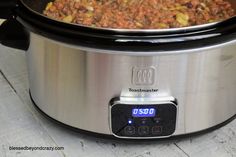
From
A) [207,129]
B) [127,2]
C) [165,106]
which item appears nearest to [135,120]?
[165,106]

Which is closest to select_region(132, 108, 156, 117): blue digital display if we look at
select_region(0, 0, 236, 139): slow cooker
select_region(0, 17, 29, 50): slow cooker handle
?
select_region(0, 0, 236, 139): slow cooker

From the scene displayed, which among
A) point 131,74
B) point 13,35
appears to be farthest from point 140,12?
point 13,35

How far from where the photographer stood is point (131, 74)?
0.75 meters

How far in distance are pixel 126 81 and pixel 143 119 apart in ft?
0.28

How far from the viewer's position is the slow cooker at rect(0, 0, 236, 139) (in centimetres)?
71

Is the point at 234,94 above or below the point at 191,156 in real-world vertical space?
above

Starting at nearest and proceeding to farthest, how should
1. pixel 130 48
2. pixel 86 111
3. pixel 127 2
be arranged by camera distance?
pixel 130 48 < pixel 86 111 < pixel 127 2

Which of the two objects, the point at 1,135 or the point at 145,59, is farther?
the point at 1,135

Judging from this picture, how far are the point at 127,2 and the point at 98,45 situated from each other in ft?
0.80

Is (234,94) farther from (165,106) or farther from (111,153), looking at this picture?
(111,153)

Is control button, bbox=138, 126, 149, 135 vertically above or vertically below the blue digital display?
below

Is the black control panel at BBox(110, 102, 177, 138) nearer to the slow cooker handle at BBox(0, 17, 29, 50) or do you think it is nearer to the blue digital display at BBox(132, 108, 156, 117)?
the blue digital display at BBox(132, 108, 156, 117)

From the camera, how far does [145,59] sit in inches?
28.8

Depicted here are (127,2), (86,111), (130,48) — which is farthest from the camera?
(127,2)
